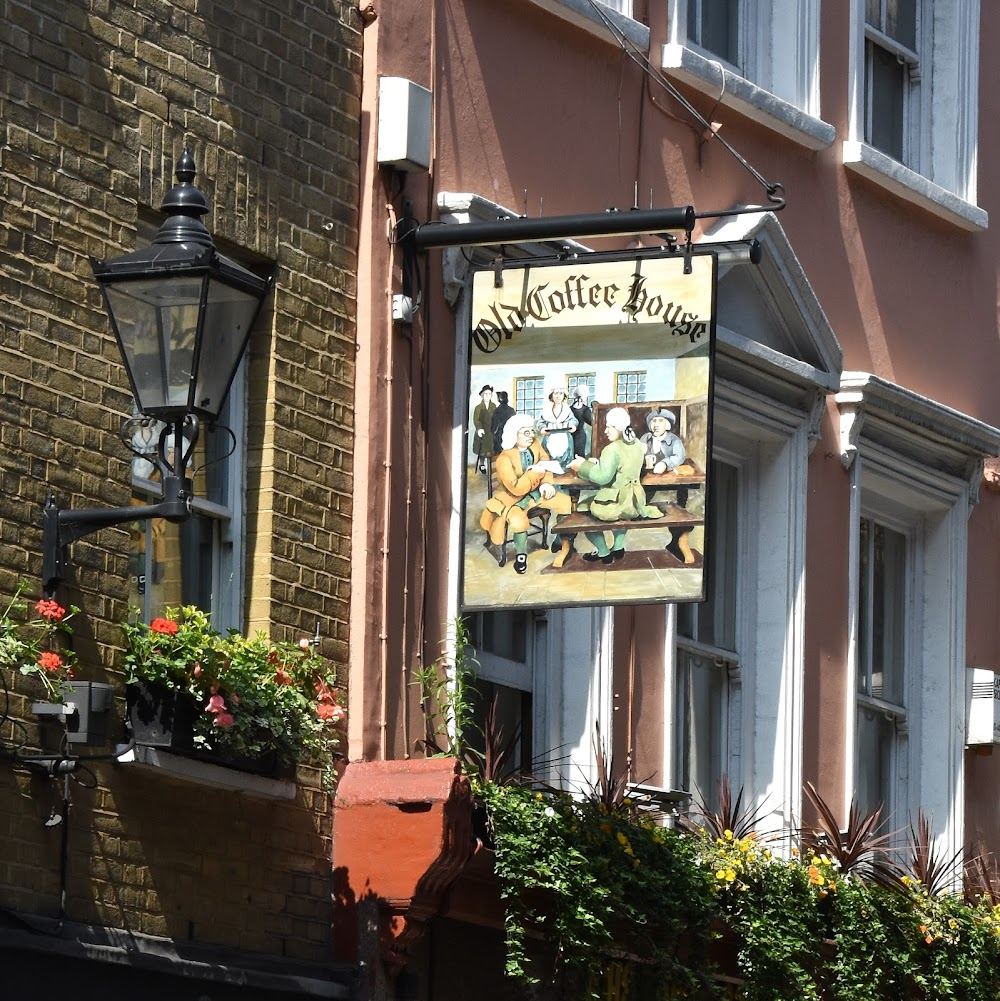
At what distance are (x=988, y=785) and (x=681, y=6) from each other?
15.4ft

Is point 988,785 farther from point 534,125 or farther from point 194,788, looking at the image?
point 194,788

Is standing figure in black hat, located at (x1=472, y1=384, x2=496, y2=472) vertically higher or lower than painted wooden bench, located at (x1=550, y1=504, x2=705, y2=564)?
higher

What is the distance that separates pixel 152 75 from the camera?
11.0 meters

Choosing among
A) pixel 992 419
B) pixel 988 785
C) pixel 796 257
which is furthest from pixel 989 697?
pixel 796 257

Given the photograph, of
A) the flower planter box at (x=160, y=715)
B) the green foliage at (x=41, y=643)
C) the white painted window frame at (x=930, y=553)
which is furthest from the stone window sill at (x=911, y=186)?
the green foliage at (x=41, y=643)

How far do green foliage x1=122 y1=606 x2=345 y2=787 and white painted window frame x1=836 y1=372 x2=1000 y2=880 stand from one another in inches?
186

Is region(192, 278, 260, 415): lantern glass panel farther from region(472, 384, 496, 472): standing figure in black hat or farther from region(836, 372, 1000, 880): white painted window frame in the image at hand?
region(836, 372, 1000, 880): white painted window frame

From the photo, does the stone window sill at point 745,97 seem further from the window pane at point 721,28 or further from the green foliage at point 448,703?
the green foliage at point 448,703

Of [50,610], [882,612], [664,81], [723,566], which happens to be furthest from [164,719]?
[882,612]

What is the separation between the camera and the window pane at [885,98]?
16.2 meters

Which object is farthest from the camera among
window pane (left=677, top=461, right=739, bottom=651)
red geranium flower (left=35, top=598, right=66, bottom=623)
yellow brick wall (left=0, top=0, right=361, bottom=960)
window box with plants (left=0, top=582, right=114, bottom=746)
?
window pane (left=677, top=461, right=739, bottom=651)

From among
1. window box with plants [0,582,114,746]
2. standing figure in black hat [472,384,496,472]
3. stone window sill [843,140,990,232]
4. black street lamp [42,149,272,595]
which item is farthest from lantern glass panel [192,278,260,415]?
stone window sill [843,140,990,232]

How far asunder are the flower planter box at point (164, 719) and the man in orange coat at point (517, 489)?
1.59m

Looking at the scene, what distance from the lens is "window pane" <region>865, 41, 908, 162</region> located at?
16.2m
